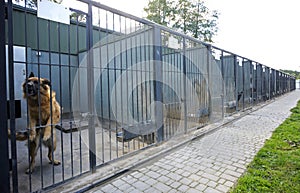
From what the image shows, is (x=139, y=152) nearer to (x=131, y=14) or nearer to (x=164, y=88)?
(x=164, y=88)

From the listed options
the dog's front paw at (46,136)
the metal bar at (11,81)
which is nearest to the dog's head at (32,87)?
the metal bar at (11,81)

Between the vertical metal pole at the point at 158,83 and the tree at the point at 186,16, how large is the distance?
12162 millimetres

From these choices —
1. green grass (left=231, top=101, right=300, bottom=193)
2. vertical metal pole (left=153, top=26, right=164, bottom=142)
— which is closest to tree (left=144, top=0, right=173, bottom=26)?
vertical metal pole (left=153, top=26, right=164, bottom=142)

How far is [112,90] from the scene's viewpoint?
5.68 meters

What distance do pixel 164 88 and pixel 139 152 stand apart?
1407 mm

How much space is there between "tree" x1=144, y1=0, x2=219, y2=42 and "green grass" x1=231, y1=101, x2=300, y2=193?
12778mm

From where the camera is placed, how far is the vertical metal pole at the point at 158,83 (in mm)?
3709

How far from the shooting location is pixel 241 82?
8.18 metres

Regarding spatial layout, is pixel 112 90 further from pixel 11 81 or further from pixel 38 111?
pixel 11 81

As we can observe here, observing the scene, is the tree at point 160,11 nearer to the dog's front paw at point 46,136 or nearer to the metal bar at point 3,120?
the dog's front paw at point 46,136

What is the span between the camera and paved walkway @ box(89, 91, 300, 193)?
2.31 meters

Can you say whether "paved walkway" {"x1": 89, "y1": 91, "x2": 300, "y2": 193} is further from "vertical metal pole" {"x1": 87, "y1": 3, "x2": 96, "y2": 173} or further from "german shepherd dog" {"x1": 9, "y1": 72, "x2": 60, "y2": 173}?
"german shepherd dog" {"x1": 9, "y1": 72, "x2": 60, "y2": 173}

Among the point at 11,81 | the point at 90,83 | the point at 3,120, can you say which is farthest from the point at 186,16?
the point at 3,120

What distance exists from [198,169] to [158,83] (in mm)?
1725
